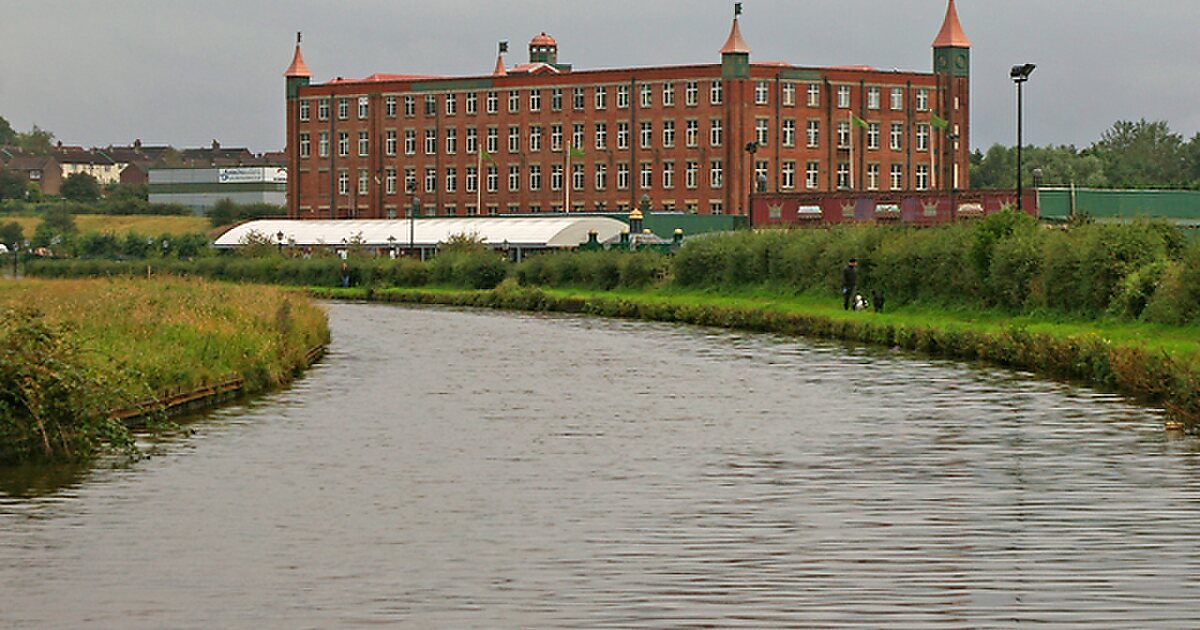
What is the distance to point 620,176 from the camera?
129m

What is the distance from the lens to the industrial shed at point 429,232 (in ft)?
381

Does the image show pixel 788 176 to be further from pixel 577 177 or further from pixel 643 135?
pixel 577 177

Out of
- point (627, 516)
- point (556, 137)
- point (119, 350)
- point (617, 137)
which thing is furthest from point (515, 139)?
point (627, 516)

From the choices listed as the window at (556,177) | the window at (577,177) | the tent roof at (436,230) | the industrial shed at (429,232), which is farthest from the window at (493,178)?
the window at (577,177)

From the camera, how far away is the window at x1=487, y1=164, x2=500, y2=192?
133625 millimetres

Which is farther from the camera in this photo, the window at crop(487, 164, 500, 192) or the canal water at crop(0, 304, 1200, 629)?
the window at crop(487, 164, 500, 192)

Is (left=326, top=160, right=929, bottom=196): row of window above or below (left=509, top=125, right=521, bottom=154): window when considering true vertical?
below

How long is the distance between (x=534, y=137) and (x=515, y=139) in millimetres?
1697

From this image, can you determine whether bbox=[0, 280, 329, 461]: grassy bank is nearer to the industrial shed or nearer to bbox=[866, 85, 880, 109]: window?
the industrial shed

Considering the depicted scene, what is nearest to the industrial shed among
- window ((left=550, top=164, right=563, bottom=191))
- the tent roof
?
the tent roof

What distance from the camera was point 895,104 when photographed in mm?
129250

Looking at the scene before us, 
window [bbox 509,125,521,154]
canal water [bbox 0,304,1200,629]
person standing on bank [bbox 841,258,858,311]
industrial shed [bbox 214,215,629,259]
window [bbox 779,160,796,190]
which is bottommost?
canal water [bbox 0,304,1200,629]

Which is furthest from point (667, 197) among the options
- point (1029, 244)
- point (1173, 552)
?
point (1173, 552)

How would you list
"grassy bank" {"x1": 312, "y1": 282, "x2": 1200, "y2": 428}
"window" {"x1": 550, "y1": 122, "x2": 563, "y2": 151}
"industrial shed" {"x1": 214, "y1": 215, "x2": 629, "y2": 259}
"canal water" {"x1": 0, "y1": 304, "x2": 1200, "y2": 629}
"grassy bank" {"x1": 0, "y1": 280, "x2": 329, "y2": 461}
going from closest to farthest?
1. "canal water" {"x1": 0, "y1": 304, "x2": 1200, "y2": 629}
2. "grassy bank" {"x1": 0, "y1": 280, "x2": 329, "y2": 461}
3. "grassy bank" {"x1": 312, "y1": 282, "x2": 1200, "y2": 428}
4. "industrial shed" {"x1": 214, "y1": 215, "x2": 629, "y2": 259}
5. "window" {"x1": 550, "y1": 122, "x2": 563, "y2": 151}
